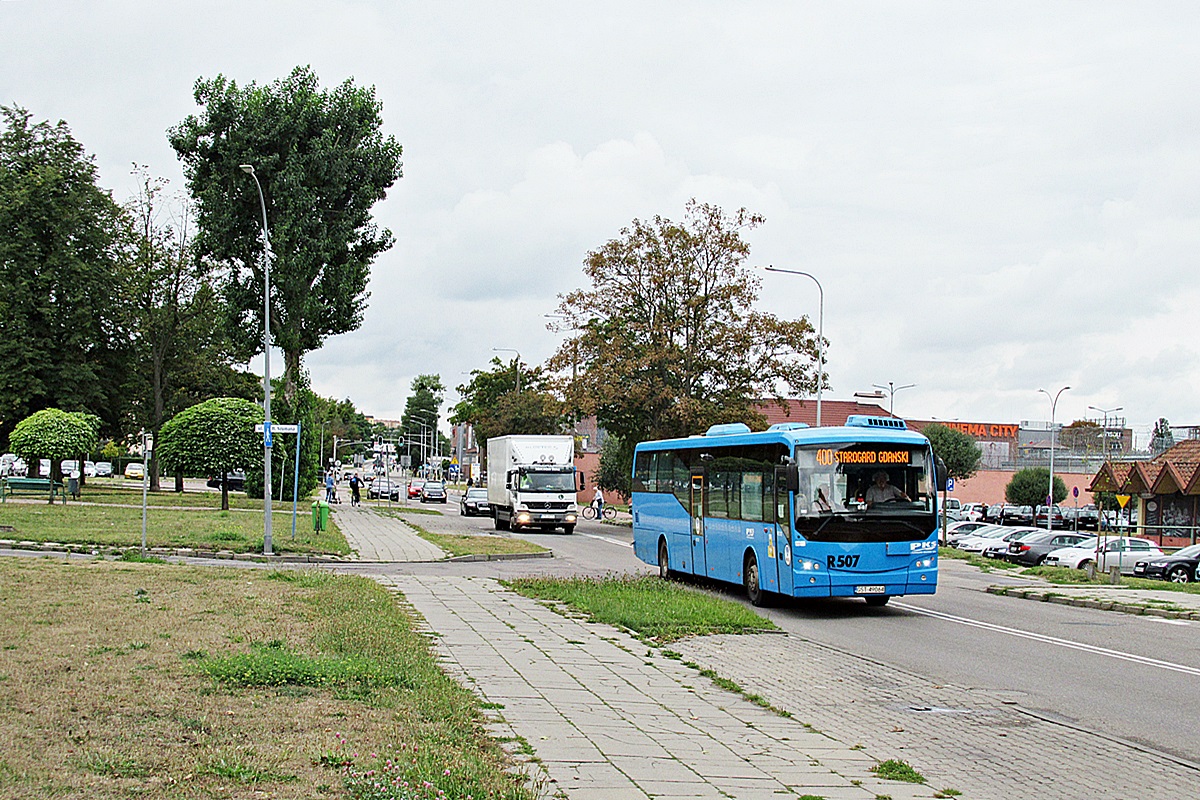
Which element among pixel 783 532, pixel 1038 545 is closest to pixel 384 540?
pixel 783 532

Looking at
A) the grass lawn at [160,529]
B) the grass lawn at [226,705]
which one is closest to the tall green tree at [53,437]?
the grass lawn at [160,529]

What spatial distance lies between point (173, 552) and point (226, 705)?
19281 millimetres

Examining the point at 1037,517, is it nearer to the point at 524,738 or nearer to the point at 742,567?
the point at 742,567

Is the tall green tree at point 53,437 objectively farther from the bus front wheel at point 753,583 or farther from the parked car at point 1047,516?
the parked car at point 1047,516

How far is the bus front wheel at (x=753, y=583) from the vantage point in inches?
746

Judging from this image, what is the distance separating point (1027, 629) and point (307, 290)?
35875mm

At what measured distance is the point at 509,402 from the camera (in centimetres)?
8000

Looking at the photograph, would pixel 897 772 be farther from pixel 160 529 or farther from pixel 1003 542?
pixel 1003 542

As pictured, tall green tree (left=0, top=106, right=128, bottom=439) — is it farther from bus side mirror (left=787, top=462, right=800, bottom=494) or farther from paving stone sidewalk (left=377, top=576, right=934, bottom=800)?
paving stone sidewalk (left=377, top=576, right=934, bottom=800)

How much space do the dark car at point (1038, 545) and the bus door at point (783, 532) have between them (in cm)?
2594

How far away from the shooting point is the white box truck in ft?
148

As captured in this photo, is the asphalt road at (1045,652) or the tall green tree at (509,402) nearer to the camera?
the asphalt road at (1045,652)

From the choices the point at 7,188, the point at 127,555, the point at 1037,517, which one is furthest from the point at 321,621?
the point at 1037,517

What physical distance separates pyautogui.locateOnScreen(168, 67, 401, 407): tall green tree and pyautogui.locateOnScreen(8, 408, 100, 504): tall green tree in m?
8.40
